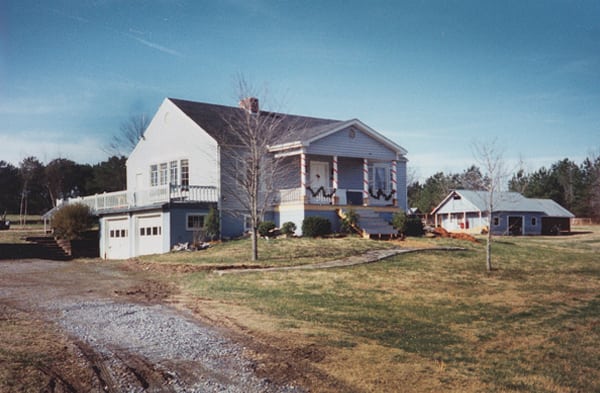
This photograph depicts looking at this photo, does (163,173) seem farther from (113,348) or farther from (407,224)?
(113,348)

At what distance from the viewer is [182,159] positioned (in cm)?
3067

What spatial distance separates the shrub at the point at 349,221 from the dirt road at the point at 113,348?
13.5 metres

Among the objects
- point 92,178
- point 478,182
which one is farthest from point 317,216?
point 92,178

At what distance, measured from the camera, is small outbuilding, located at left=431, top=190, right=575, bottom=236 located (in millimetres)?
50906

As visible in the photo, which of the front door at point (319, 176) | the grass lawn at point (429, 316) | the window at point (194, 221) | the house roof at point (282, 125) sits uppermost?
the house roof at point (282, 125)

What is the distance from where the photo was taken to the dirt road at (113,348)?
288 inches

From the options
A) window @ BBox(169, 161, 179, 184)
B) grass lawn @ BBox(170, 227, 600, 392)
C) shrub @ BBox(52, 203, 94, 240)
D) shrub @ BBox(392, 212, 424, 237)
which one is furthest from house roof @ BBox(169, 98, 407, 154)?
grass lawn @ BBox(170, 227, 600, 392)

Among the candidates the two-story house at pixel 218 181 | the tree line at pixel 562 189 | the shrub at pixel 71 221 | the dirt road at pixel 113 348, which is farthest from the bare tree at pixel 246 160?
the tree line at pixel 562 189

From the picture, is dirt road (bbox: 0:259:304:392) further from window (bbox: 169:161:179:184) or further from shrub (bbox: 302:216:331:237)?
window (bbox: 169:161:179:184)

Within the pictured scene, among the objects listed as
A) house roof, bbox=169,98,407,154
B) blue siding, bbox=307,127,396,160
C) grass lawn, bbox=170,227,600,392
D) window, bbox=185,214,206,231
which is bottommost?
grass lawn, bbox=170,227,600,392

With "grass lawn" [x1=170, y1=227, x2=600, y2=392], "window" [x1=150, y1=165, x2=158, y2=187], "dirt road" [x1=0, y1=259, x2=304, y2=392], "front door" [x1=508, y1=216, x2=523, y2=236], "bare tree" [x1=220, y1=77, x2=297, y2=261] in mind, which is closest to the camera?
"dirt road" [x1=0, y1=259, x2=304, y2=392]

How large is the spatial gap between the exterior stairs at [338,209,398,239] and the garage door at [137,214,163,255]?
8590 mm

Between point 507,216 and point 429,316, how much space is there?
41555 mm

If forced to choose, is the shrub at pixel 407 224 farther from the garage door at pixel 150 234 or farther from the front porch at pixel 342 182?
the garage door at pixel 150 234
